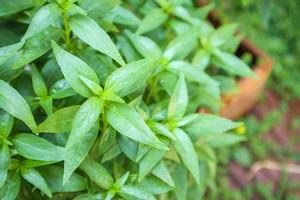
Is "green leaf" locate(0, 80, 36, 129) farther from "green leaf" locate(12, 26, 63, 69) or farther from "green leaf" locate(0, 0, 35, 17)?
"green leaf" locate(0, 0, 35, 17)

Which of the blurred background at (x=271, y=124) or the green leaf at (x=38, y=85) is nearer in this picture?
the green leaf at (x=38, y=85)

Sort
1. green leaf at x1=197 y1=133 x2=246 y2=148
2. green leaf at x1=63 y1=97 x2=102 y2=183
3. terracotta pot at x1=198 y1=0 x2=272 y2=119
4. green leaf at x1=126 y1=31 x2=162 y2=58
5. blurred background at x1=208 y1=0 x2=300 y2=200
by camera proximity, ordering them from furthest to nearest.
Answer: blurred background at x1=208 y1=0 x2=300 y2=200
terracotta pot at x1=198 y1=0 x2=272 y2=119
green leaf at x1=197 y1=133 x2=246 y2=148
green leaf at x1=126 y1=31 x2=162 y2=58
green leaf at x1=63 y1=97 x2=102 y2=183

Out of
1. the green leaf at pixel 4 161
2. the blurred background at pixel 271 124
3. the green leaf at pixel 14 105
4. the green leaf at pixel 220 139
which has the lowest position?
the blurred background at pixel 271 124

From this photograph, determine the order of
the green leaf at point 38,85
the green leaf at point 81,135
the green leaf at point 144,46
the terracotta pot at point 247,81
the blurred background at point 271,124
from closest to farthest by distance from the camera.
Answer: the green leaf at point 81,135 → the green leaf at point 38,85 → the green leaf at point 144,46 → the terracotta pot at point 247,81 → the blurred background at point 271,124

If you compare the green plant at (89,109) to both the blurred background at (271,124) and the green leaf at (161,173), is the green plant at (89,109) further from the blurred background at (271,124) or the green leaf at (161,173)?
the blurred background at (271,124)

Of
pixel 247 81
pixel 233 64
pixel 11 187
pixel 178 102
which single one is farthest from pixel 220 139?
pixel 247 81

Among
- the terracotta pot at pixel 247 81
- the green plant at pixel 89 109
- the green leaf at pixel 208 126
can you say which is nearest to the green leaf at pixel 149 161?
the green plant at pixel 89 109

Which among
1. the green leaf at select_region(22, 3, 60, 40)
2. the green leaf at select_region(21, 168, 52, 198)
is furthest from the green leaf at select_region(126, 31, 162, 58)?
the green leaf at select_region(21, 168, 52, 198)
